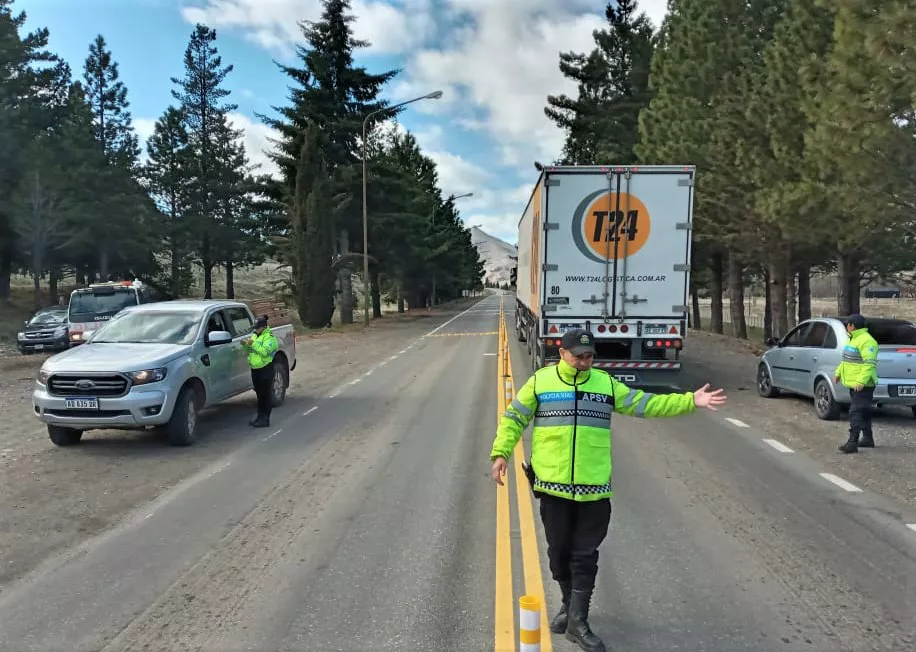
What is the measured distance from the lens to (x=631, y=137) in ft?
113

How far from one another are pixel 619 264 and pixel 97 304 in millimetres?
15648

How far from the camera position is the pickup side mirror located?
31.7ft

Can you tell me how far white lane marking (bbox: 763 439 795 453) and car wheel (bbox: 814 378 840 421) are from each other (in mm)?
1935

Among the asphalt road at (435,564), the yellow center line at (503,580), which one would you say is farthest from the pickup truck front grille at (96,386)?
the yellow center line at (503,580)

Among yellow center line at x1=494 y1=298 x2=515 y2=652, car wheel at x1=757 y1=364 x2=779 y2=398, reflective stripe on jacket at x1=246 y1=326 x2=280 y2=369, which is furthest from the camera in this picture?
car wheel at x1=757 y1=364 x2=779 y2=398

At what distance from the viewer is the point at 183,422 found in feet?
29.0

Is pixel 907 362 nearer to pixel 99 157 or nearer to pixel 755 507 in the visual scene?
pixel 755 507

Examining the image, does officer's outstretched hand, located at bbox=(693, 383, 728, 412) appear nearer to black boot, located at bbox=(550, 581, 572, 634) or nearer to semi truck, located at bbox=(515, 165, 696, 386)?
black boot, located at bbox=(550, 581, 572, 634)

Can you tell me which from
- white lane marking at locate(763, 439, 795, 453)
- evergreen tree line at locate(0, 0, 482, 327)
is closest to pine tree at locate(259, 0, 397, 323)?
evergreen tree line at locate(0, 0, 482, 327)

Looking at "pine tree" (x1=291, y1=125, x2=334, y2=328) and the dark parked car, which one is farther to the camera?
"pine tree" (x1=291, y1=125, x2=334, y2=328)

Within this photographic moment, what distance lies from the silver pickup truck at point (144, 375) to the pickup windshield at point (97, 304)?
11.2 meters

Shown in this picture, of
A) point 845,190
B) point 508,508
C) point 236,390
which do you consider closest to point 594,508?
point 508,508

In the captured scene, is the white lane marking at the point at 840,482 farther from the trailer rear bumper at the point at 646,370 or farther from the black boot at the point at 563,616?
the trailer rear bumper at the point at 646,370

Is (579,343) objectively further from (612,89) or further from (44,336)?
(612,89)
